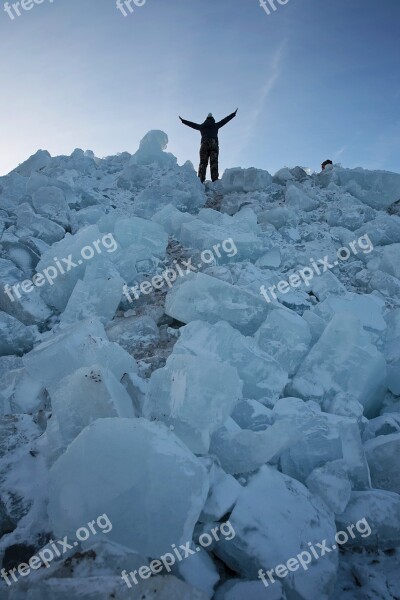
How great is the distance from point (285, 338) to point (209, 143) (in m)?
5.15

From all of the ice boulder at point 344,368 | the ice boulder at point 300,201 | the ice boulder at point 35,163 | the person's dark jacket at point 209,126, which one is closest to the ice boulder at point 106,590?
the ice boulder at point 344,368

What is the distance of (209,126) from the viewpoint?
6625 millimetres

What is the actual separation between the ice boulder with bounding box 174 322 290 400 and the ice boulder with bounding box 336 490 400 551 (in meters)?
0.66

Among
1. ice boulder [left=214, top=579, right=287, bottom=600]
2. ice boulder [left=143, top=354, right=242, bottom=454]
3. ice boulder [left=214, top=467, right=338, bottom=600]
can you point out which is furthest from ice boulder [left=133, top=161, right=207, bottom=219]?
ice boulder [left=214, top=579, right=287, bottom=600]

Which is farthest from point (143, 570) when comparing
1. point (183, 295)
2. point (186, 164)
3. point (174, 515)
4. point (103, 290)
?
point (186, 164)

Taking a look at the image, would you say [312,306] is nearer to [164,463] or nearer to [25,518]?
[164,463]

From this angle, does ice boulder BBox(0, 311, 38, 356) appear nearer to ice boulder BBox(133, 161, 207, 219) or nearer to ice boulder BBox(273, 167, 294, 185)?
ice boulder BBox(133, 161, 207, 219)

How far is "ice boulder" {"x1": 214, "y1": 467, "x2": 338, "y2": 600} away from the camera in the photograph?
1204mm

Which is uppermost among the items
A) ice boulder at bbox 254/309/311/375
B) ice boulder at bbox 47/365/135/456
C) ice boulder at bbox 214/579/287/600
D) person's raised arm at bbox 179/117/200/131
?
person's raised arm at bbox 179/117/200/131

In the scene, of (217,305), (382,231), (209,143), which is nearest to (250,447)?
(217,305)

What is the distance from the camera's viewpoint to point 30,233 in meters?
3.37

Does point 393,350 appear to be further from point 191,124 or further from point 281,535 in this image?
point 191,124

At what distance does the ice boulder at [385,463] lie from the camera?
164cm

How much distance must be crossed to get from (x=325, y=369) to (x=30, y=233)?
273 cm
